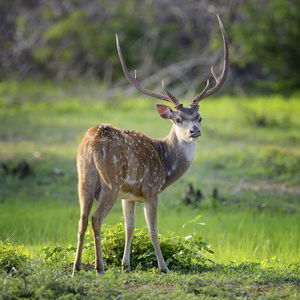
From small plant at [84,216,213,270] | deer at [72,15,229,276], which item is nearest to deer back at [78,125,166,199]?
deer at [72,15,229,276]

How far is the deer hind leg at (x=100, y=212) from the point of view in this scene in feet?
17.7

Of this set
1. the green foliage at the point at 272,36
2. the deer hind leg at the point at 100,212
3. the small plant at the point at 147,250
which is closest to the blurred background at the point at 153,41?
the green foliage at the point at 272,36

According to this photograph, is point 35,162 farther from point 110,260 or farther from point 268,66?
point 268,66

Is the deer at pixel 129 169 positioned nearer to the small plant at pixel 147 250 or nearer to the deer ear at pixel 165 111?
the deer ear at pixel 165 111

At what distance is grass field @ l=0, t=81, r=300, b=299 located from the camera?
5.17 meters

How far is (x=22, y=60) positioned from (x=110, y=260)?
15749 mm

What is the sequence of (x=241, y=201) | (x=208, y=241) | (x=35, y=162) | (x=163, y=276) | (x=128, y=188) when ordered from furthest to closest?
(x=35, y=162) → (x=241, y=201) → (x=208, y=241) → (x=128, y=188) → (x=163, y=276)

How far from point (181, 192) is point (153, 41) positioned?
36.8 feet

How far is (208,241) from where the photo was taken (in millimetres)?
7328

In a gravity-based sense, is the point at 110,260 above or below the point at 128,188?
below

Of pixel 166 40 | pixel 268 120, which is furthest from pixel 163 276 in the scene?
pixel 166 40

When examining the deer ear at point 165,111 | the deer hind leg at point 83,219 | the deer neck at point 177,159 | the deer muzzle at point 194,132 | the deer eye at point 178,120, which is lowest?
the deer hind leg at point 83,219

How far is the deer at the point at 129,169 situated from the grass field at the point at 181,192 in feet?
1.47

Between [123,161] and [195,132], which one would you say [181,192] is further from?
[123,161]
